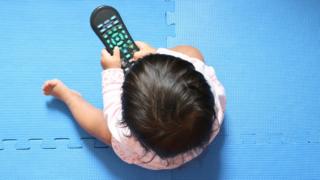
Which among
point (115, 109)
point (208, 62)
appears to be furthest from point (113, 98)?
point (208, 62)

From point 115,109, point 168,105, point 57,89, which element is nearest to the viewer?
point 168,105

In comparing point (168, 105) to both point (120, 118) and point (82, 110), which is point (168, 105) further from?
point (82, 110)

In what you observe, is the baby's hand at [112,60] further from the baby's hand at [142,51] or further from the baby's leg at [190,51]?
the baby's leg at [190,51]

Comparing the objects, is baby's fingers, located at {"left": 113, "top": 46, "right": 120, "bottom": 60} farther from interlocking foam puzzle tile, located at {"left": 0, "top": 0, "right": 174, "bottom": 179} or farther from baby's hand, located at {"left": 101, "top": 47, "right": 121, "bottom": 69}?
interlocking foam puzzle tile, located at {"left": 0, "top": 0, "right": 174, "bottom": 179}

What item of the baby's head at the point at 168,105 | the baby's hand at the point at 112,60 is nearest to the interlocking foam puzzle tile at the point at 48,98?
the baby's hand at the point at 112,60

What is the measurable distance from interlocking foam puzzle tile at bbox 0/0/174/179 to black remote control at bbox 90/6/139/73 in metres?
0.11

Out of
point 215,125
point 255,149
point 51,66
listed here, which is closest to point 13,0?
point 51,66

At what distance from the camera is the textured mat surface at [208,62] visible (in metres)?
0.76

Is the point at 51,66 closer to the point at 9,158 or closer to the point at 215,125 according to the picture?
the point at 9,158

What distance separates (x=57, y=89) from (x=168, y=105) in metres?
0.31

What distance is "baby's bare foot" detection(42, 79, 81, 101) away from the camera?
0.75m

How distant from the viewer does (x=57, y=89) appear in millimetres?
748

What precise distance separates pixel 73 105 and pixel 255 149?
390mm

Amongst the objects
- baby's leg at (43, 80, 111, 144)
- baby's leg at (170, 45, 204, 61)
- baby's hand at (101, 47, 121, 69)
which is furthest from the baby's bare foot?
baby's leg at (170, 45, 204, 61)
